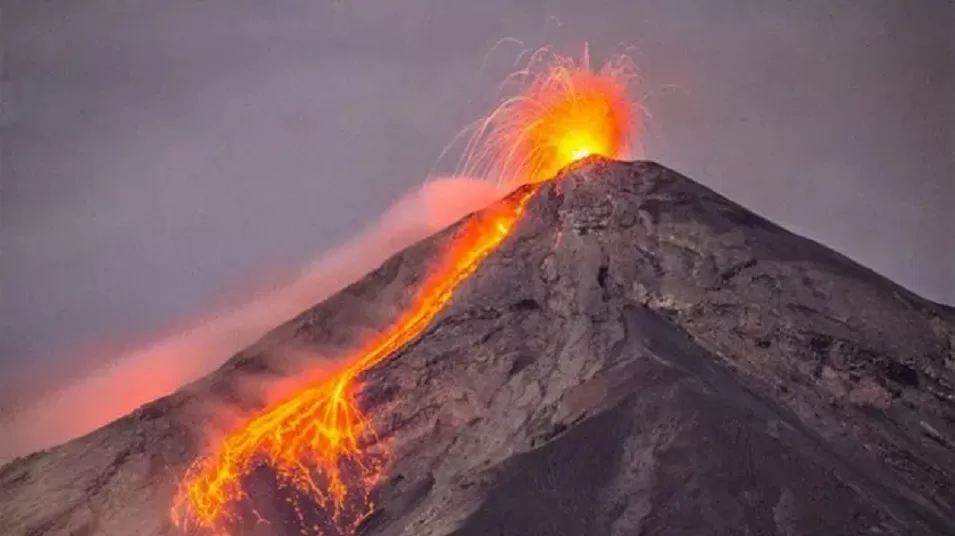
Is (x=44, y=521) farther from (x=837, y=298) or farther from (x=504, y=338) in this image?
(x=837, y=298)

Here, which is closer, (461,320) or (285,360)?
(461,320)

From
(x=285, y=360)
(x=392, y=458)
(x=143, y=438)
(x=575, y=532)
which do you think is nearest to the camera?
(x=575, y=532)

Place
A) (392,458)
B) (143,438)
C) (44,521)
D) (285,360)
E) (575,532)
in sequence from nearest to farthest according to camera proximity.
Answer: (575,532)
(392,458)
(44,521)
(143,438)
(285,360)

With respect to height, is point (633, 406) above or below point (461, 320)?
below

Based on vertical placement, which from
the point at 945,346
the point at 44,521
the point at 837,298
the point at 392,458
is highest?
the point at 44,521

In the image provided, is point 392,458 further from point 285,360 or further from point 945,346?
point 945,346

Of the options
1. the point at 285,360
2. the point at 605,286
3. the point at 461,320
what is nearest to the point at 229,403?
the point at 285,360

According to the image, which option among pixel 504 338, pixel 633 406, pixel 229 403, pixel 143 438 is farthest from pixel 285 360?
pixel 633 406
